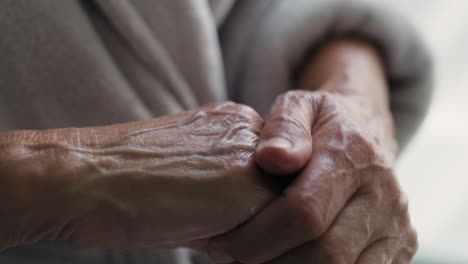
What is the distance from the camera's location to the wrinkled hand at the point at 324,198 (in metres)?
0.51

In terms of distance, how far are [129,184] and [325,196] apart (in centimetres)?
A: 20

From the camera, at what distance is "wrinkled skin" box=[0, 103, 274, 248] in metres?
0.47

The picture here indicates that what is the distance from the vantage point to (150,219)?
50 cm

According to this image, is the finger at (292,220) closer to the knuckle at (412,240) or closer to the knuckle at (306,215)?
the knuckle at (306,215)

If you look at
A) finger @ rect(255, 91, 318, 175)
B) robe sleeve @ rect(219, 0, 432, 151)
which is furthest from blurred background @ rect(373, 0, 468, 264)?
finger @ rect(255, 91, 318, 175)

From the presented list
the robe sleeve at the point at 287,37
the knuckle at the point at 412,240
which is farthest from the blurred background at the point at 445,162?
the knuckle at the point at 412,240

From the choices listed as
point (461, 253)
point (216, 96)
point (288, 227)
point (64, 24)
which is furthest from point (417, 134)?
point (64, 24)

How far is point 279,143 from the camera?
524 millimetres

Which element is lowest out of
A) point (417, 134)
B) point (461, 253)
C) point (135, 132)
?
point (461, 253)

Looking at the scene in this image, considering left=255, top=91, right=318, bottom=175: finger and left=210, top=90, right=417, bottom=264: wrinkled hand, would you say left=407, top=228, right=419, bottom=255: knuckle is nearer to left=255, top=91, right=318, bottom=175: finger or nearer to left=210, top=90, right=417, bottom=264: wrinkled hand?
left=210, top=90, right=417, bottom=264: wrinkled hand

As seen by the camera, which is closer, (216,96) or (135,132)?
(135,132)

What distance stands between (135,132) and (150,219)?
0.10m

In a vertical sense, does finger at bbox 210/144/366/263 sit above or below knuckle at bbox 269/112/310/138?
below

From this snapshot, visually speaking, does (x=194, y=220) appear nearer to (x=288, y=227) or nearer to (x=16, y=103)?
A: (x=288, y=227)
